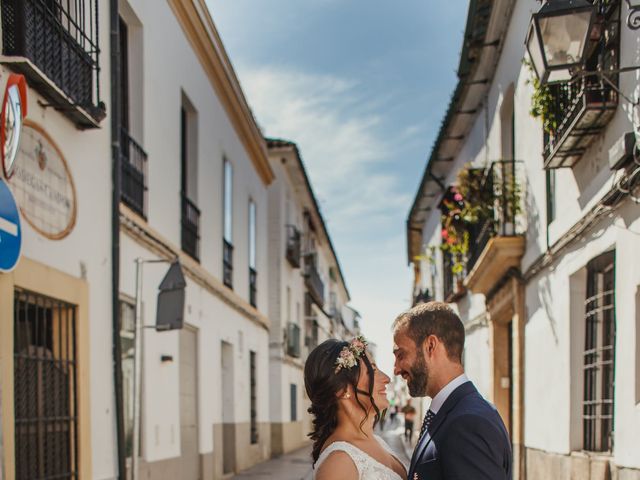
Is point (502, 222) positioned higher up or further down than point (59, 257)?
higher up

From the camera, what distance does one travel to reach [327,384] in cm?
298

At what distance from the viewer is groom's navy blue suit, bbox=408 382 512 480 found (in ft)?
7.84

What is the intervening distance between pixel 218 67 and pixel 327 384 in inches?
450

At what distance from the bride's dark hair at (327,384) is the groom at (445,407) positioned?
7.9 inches

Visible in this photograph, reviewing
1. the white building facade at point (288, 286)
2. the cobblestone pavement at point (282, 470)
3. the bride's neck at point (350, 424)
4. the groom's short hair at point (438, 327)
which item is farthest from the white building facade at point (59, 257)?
the white building facade at point (288, 286)

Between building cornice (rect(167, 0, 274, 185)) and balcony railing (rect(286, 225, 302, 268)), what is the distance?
598 centimetres

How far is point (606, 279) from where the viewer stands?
→ 7.57 m

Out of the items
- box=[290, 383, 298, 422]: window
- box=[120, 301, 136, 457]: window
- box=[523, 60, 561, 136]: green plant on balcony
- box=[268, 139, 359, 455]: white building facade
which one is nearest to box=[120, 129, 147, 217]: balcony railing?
box=[120, 301, 136, 457]: window

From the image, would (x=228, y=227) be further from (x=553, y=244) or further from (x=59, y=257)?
(x=59, y=257)

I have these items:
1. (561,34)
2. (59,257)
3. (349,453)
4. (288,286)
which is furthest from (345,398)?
(288,286)

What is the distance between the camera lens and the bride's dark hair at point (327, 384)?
9.77ft

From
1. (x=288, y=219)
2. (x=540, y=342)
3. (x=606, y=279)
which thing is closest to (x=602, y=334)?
(x=606, y=279)

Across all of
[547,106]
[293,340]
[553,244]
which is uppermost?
[547,106]

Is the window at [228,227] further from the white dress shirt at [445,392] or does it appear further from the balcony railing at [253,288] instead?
the white dress shirt at [445,392]
